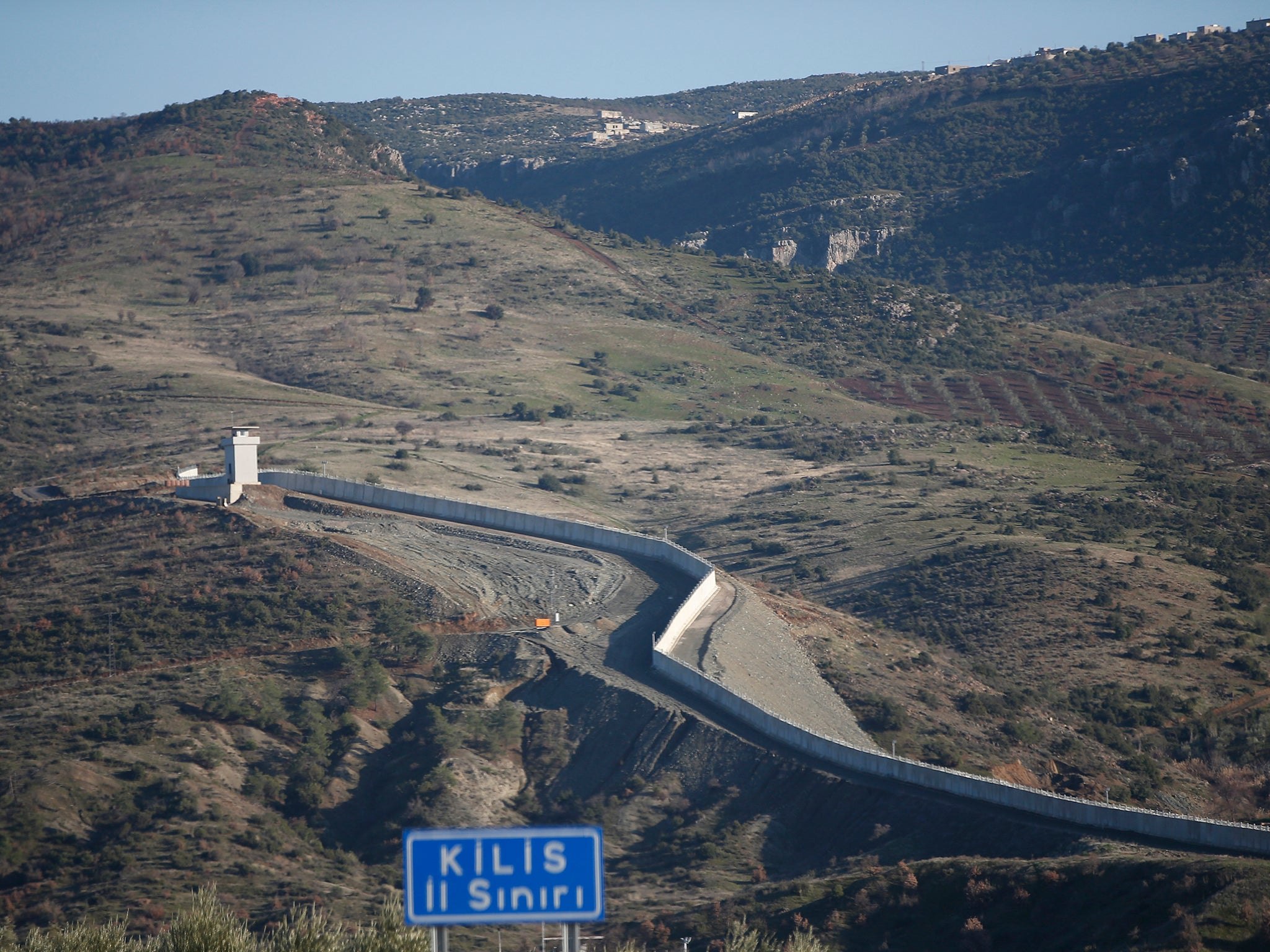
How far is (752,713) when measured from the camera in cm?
3812

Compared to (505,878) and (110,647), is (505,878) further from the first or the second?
(110,647)

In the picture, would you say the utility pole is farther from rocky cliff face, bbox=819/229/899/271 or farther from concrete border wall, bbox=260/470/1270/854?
rocky cliff face, bbox=819/229/899/271

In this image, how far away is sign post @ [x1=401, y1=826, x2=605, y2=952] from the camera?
7.84 m

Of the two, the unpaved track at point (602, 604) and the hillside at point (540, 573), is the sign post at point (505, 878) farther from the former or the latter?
the unpaved track at point (602, 604)

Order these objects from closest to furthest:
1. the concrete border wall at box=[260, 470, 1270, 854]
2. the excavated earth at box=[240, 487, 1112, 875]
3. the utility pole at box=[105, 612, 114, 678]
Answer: the concrete border wall at box=[260, 470, 1270, 854] → the excavated earth at box=[240, 487, 1112, 875] → the utility pole at box=[105, 612, 114, 678]

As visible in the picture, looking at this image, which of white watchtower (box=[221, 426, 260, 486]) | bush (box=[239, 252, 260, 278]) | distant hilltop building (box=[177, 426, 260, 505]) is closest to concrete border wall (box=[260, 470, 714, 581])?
white watchtower (box=[221, 426, 260, 486])

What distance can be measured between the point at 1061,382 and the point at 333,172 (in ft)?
224

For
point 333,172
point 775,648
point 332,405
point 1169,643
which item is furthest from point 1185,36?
point 775,648

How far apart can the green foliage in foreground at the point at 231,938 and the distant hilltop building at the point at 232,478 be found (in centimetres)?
3972

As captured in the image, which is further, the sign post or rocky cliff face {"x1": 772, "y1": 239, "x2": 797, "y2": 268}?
rocky cliff face {"x1": 772, "y1": 239, "x2": 797, "y2": 268}

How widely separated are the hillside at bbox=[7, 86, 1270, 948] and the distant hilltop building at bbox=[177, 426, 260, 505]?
1681 mm

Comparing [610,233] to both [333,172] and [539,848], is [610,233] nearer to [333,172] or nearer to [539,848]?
[333,172]

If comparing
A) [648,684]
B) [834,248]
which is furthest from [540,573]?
[834,248]

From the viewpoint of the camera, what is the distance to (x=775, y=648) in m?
45.8
